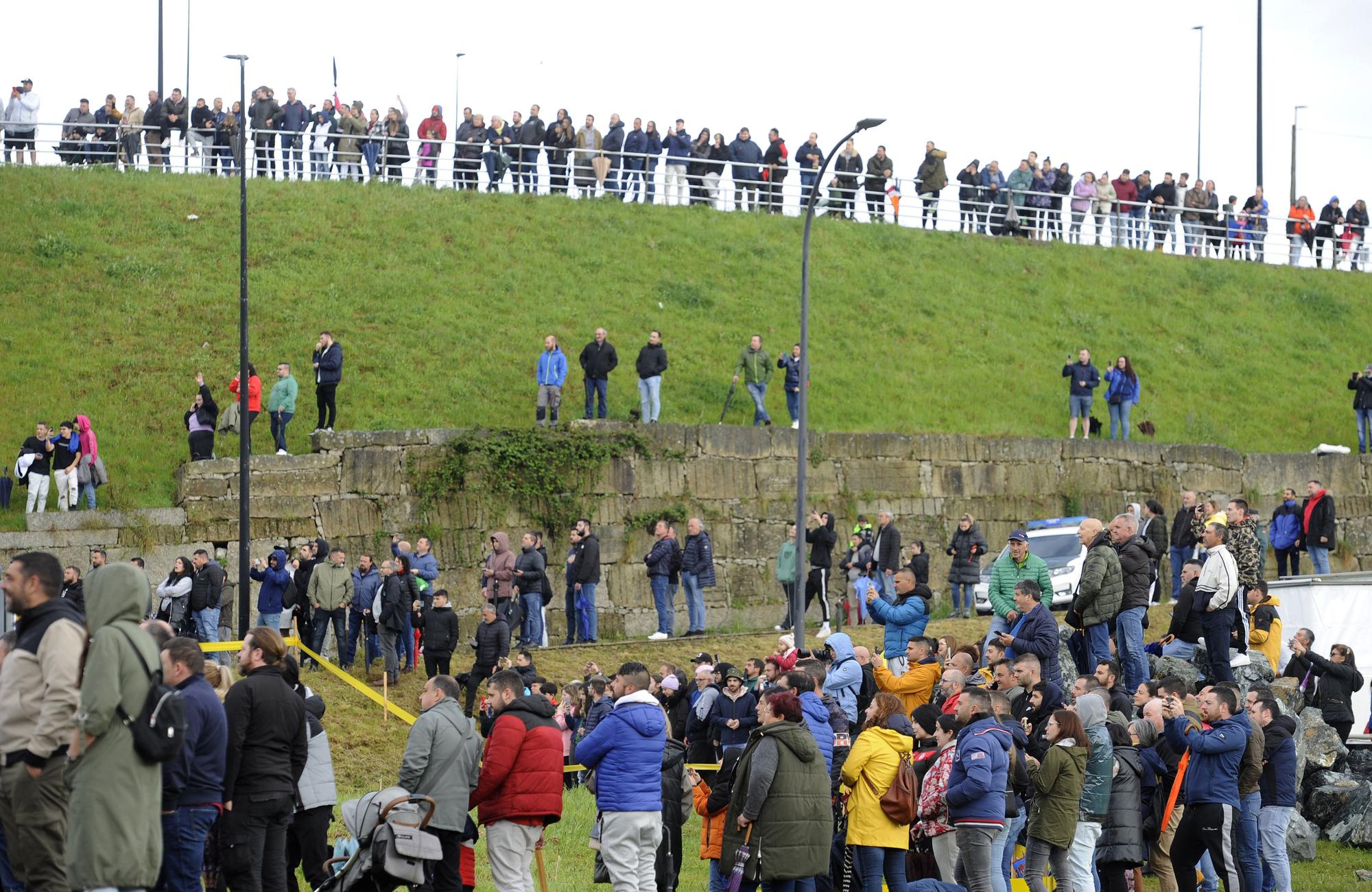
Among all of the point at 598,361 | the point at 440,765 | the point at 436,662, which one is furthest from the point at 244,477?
the point at 440,765

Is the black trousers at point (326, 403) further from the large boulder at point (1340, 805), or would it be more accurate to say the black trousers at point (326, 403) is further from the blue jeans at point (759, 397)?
the large boulder at point (1340, 805)

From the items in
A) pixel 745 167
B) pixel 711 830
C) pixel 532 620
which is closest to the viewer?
pixel 711 830

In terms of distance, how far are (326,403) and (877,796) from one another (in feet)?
52.7

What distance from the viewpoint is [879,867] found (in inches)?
404

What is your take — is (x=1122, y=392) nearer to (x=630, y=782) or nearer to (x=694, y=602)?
(x=694, y=602)

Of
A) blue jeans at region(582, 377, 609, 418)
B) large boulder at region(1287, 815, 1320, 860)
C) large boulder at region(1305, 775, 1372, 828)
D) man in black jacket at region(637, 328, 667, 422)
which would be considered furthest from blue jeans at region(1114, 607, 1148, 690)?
blue jeans at region(582, 377, 609, 418)

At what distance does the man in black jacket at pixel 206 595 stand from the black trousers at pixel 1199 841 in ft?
41.9

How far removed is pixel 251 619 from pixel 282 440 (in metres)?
2.96

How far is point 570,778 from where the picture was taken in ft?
54.2

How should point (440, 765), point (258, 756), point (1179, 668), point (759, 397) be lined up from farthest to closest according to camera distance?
point (759, 397)
point (1179, 668)
point (440, 765)
point (258, 756)

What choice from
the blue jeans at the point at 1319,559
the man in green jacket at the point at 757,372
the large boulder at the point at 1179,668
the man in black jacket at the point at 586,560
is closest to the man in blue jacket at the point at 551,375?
the man in green jacket at the point at 757,372

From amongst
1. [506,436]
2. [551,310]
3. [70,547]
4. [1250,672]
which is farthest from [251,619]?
[1250,672]

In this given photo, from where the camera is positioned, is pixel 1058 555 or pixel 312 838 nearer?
pixel 312 838

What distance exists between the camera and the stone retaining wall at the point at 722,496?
2303 cm
